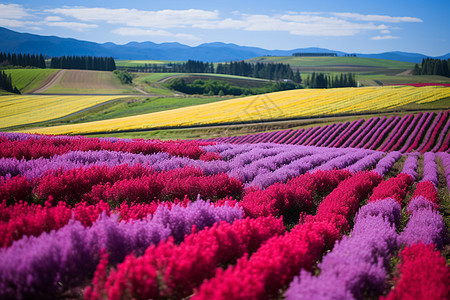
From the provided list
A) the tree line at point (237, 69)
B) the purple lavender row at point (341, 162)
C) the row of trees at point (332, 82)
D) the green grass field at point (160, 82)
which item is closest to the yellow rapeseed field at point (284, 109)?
the purple lavender row at point (341, 162)

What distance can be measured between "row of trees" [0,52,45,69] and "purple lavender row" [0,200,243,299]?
387 ft

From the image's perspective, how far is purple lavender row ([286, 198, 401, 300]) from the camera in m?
2.69

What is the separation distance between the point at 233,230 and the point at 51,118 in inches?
2140

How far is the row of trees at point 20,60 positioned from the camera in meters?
99.4

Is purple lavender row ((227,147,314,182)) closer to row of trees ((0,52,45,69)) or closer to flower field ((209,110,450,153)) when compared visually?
flower field ((209,110,450,153))

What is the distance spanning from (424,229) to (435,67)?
12456cm

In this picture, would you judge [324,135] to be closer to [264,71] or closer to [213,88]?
[213,88]

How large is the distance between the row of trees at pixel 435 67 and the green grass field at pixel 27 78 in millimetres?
123573

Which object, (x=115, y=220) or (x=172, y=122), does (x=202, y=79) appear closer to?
(x=172, y=122)

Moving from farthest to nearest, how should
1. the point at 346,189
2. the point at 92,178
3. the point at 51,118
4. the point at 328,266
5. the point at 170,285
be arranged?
the point at 51,118 < the point at 346,189 < the point at 92,178 < the point at 328,266 < the point at 170,285

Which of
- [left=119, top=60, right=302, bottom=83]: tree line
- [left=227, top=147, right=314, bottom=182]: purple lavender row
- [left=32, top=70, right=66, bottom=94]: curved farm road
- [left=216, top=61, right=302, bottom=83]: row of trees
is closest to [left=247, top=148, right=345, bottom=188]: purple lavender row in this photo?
[left=227, top=147, right=314, bottom=182]: purple lavender row

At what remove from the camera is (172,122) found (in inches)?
1677

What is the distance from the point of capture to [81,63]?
133 meters

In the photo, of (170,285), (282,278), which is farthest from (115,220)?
(282,278)
